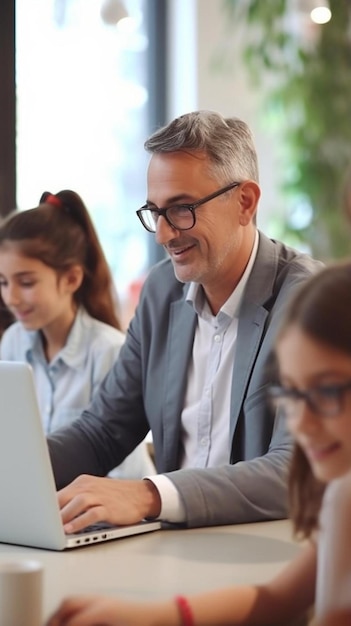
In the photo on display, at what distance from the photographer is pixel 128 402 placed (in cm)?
237

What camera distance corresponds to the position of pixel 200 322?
2279mm

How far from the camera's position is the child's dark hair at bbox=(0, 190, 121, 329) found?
114 inches

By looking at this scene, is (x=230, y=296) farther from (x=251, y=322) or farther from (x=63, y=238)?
(x=63, y=238)

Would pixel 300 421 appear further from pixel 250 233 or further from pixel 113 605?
pixel 250 233

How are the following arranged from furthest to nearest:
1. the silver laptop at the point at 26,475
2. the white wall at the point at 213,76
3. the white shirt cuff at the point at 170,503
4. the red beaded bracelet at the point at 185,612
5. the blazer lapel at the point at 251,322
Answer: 1. the white wall at the point at 213,76
2. the blazer lapel at the point at 251,322
3. the white shirt cuff at the point at 170,503
4. the silver laptop at the point at 26,475
5. the red beaded bracelet at the point at 185,612

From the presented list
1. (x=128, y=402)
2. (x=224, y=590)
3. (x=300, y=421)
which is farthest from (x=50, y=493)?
(x=128, y=402)

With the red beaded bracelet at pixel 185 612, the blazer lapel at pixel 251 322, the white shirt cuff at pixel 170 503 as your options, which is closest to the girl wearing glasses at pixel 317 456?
the red beaded bracelet at pixel 185 612

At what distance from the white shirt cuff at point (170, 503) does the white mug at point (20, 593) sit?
0.54m

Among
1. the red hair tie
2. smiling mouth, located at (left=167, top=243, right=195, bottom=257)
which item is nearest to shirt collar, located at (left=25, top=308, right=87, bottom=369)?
the red hair tie

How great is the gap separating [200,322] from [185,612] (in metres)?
1.11

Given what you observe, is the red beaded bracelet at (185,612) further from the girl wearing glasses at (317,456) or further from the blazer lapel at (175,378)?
the blazer lapel at (175,378)

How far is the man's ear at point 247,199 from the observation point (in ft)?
7.35

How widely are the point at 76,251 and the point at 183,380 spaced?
2.69 ft

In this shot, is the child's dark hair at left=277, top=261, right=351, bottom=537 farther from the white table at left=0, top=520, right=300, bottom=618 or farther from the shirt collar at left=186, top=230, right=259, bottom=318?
the shirt collar at left=186, top=230, right=259, bottom=318
